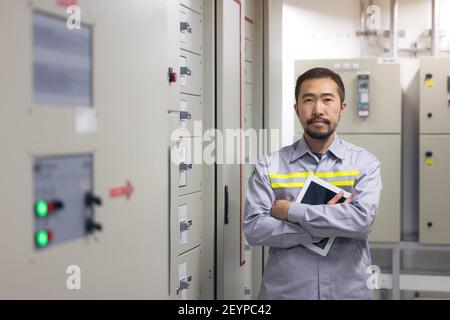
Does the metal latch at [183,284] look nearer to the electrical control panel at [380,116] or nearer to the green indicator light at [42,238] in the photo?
the green indicator light at [42,238]

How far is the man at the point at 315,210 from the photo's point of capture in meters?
2.12

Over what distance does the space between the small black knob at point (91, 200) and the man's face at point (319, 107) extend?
1150mm

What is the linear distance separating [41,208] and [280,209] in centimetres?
117

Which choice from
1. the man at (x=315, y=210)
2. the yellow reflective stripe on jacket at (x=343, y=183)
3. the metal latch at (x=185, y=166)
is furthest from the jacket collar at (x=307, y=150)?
the metal latch at (x=185, y=166)

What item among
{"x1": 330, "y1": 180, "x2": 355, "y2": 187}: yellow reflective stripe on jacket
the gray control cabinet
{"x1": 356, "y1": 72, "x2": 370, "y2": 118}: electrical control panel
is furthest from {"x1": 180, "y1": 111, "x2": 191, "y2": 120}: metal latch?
the gray control cabinet

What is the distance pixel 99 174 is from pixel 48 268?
11.3 inches

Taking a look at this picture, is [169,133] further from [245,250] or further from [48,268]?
[245,250]

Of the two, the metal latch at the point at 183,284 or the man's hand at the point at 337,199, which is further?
the metal latch at the point at 183,284

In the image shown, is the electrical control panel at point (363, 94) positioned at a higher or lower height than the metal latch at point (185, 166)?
higher

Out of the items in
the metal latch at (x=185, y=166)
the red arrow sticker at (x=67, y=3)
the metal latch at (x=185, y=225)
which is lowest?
the metal latch at (x=185, y=225)

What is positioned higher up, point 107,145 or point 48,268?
point 107,145
